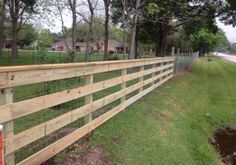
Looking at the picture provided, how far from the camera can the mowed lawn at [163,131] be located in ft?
18.8

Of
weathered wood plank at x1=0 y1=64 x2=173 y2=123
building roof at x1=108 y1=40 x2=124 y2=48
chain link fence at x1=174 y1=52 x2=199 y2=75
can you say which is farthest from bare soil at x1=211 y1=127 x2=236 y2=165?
building roof at x1=108 y1=40 x2=124 y2=48

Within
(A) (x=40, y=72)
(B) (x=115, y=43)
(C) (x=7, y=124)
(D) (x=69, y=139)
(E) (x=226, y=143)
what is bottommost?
(E) (x=226, y=143)

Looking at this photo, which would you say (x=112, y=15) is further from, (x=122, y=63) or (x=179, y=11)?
(x=122, y=63)

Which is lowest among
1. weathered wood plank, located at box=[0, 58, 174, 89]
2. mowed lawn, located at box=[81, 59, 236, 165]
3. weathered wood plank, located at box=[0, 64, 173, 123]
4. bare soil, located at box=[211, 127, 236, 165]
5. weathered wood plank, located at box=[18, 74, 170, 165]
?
bare soil, located at box=[211, 127, 236, 165]

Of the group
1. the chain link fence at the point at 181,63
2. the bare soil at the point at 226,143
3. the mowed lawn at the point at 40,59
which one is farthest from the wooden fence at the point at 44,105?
the chain link fence at the point at 181,63

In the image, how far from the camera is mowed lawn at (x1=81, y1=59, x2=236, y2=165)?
225 inches

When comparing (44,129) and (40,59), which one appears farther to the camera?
(40,59)

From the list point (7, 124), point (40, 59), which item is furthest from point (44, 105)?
point (40, 59)

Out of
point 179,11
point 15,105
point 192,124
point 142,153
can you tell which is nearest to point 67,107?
point 142,153

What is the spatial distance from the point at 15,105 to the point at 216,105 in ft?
30.2

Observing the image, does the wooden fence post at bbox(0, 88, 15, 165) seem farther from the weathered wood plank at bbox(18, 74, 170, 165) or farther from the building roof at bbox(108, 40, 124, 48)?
the building roof at bbox(108, 40, 124, 48)

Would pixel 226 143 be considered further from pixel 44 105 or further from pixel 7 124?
→ pixel 7 124

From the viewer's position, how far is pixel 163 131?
734cm

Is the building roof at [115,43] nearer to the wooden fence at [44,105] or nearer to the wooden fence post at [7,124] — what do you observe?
the wooden fence at [44,105]
